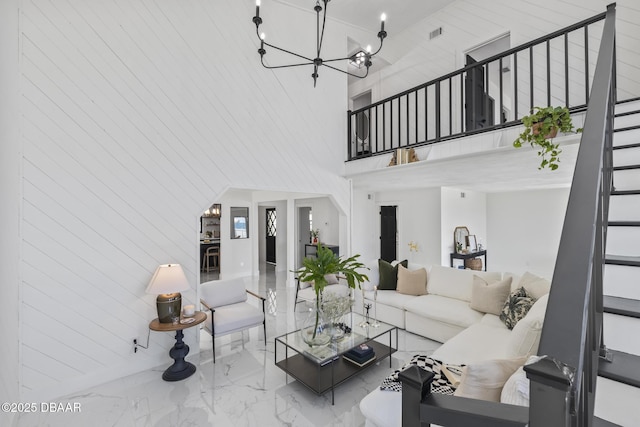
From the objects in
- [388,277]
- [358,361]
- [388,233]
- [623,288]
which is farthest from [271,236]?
[623,288]

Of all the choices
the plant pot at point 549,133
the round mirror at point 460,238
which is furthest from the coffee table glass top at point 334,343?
the round mirror at point 460,238

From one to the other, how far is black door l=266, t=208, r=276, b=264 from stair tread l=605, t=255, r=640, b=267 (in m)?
8.67

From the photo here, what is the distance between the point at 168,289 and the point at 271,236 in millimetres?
6807

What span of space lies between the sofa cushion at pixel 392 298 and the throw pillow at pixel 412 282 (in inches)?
3.5

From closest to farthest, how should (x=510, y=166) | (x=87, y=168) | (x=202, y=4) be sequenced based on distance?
(x=87, y=168), (x=510, y=166), (x=202, y=4)

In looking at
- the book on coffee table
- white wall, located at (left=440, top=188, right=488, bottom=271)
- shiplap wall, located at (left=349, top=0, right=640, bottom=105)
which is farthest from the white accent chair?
shiplap wall, located at (left=349, top=0, right=640, bottom=105)

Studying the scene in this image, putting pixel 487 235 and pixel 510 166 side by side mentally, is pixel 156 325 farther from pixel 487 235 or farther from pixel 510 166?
pixel 487 235

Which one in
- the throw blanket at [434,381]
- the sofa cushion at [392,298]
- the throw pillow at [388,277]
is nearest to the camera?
the throw blanket at [434,381]

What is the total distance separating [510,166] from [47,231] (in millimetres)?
4919

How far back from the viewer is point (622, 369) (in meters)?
1.04

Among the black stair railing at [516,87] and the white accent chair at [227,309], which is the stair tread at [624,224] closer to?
the black stair railing at [516,87]

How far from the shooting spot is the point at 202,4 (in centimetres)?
373

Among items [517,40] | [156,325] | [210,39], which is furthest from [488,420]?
[517,40]

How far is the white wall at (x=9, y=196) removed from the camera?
214cm
